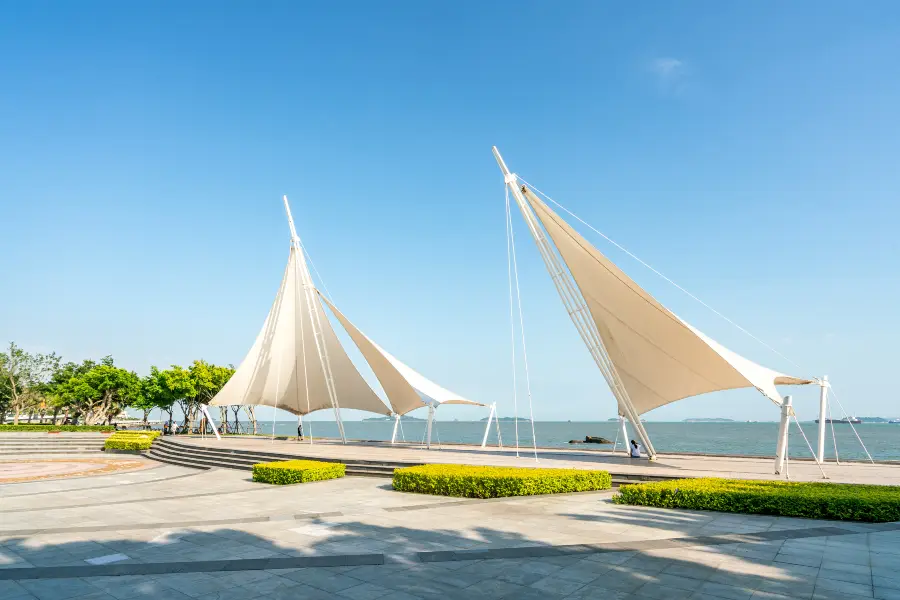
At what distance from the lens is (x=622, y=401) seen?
825 inches

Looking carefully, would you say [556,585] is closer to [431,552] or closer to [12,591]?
[431,552]

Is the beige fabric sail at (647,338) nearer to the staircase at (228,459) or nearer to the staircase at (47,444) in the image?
the staircase at (228,459)

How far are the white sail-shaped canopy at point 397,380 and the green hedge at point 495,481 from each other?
1277cm

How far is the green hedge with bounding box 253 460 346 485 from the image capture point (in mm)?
16922

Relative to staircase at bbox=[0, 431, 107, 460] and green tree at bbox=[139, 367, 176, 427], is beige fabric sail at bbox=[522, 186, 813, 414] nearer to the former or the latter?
staircase at bbox=[0, 431, 107, 460]

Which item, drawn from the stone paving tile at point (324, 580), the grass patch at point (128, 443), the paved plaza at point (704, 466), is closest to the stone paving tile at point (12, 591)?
→ the stone paving tile at point (324, 580)

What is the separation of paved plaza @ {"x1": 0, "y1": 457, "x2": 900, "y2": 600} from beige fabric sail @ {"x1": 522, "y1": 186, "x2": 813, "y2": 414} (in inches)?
329

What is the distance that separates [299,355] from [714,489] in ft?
89.2

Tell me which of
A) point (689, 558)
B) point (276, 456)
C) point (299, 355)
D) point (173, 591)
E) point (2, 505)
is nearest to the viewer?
point (173, 591)

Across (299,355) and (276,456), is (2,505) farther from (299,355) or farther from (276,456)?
(299,355)

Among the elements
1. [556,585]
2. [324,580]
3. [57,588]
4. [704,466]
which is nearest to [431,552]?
[324,580]

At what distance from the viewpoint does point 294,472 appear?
16.9 m

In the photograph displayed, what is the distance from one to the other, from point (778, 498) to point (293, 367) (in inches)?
1151

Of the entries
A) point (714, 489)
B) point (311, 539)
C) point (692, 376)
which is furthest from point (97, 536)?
point (692, 376)
